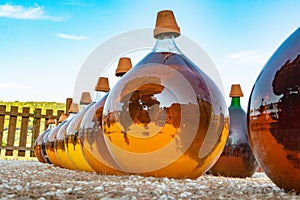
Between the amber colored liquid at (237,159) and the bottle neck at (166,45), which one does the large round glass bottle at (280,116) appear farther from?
the amber colored liquid at (237,159)

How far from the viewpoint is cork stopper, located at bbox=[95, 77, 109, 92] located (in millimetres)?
3316

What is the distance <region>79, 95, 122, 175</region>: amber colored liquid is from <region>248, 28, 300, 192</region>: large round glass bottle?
1167 millimetres

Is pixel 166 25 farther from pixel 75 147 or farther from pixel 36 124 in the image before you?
pixel 36 124

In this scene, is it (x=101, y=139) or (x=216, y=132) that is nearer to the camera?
(x=216, y=132)

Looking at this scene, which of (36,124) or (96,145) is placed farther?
(36,124)

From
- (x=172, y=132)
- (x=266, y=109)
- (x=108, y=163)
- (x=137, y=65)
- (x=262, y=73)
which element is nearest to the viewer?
(x=266, y=109)

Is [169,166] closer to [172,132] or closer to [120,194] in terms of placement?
[172,132]

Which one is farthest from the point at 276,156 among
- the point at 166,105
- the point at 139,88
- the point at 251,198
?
the point at 139,88

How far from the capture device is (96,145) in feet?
8.27

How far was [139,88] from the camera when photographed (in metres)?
2.02

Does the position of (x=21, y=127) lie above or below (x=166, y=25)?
below

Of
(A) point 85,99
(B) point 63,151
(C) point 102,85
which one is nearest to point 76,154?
(B) point 63,151

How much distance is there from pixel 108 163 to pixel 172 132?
29.2 inches

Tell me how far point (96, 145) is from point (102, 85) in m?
0.94
